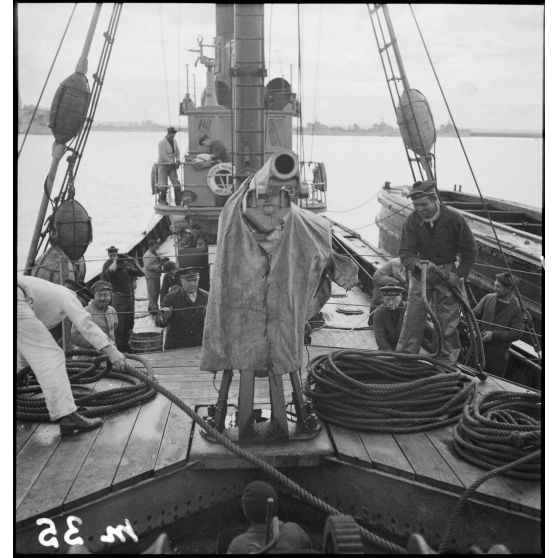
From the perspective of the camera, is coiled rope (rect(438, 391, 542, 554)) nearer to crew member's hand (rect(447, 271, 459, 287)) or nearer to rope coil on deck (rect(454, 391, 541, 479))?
rope coil on deck (rect(454, 391, 541, 479))

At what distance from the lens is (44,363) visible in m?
3.87

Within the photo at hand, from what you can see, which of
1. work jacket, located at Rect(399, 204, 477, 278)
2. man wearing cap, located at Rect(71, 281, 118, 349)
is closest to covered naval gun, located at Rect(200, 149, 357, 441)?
work jacket, located at Rect(399, 204, 477, 278)

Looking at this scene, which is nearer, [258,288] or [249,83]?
[258,288]

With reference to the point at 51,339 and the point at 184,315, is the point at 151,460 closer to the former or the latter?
the point at 51,339

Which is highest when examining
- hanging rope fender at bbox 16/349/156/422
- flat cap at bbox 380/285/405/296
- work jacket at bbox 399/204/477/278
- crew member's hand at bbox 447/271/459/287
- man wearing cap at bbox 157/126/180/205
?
man wearing cap at bbox 157/126/180/205

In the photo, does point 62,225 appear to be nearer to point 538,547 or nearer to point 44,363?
point 44,363

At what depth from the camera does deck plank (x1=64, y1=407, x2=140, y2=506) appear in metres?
3.38

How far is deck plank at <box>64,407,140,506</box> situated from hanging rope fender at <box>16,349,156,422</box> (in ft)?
0.27

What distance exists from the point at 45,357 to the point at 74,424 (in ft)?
1.69

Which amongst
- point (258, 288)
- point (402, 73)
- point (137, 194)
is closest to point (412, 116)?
point (402, 73)

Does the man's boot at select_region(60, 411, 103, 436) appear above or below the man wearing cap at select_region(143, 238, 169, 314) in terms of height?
below

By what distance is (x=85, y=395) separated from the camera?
14.6 feet

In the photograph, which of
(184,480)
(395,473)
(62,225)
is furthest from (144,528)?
(62,225)

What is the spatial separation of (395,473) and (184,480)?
1258 mm
